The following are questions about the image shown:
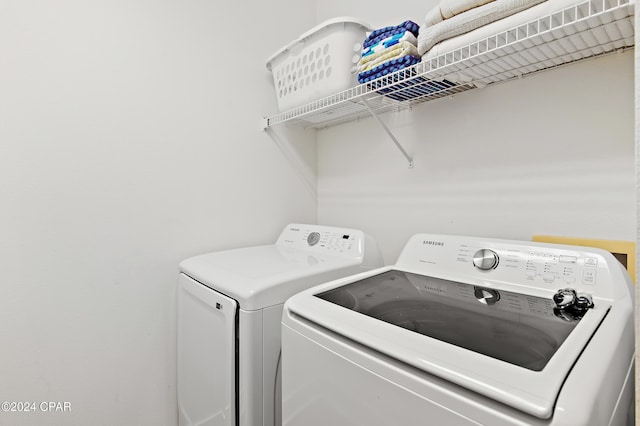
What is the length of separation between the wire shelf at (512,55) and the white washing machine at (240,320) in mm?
627

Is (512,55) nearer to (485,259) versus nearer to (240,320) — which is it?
(485,259)

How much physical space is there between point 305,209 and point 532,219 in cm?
119

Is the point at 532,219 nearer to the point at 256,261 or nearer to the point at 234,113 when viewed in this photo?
the point at 256,261

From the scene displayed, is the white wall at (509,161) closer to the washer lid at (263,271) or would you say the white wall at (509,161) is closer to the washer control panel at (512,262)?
the washer control panel at (512,262)

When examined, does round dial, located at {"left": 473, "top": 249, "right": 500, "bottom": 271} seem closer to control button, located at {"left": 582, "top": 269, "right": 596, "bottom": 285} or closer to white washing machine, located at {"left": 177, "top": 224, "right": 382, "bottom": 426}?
control button, located at {"left": 582, "top": 269, "right": 596, "bottom": 285}

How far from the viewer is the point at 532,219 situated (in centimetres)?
111

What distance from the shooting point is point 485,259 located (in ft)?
3.29

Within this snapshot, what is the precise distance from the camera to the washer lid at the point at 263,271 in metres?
0.97

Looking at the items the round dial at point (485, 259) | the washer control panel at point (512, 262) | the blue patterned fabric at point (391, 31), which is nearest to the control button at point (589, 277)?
the washer control panel at point (512, 262)

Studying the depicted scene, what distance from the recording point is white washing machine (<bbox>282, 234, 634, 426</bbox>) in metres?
0.46

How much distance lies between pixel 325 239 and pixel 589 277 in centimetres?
96

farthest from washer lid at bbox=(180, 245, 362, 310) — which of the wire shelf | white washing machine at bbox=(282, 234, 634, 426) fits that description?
the wire shelf

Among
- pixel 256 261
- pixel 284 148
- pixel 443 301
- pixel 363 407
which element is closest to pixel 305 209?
pixel 284 148

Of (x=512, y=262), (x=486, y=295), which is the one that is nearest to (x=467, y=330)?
(x=486, y=295)
